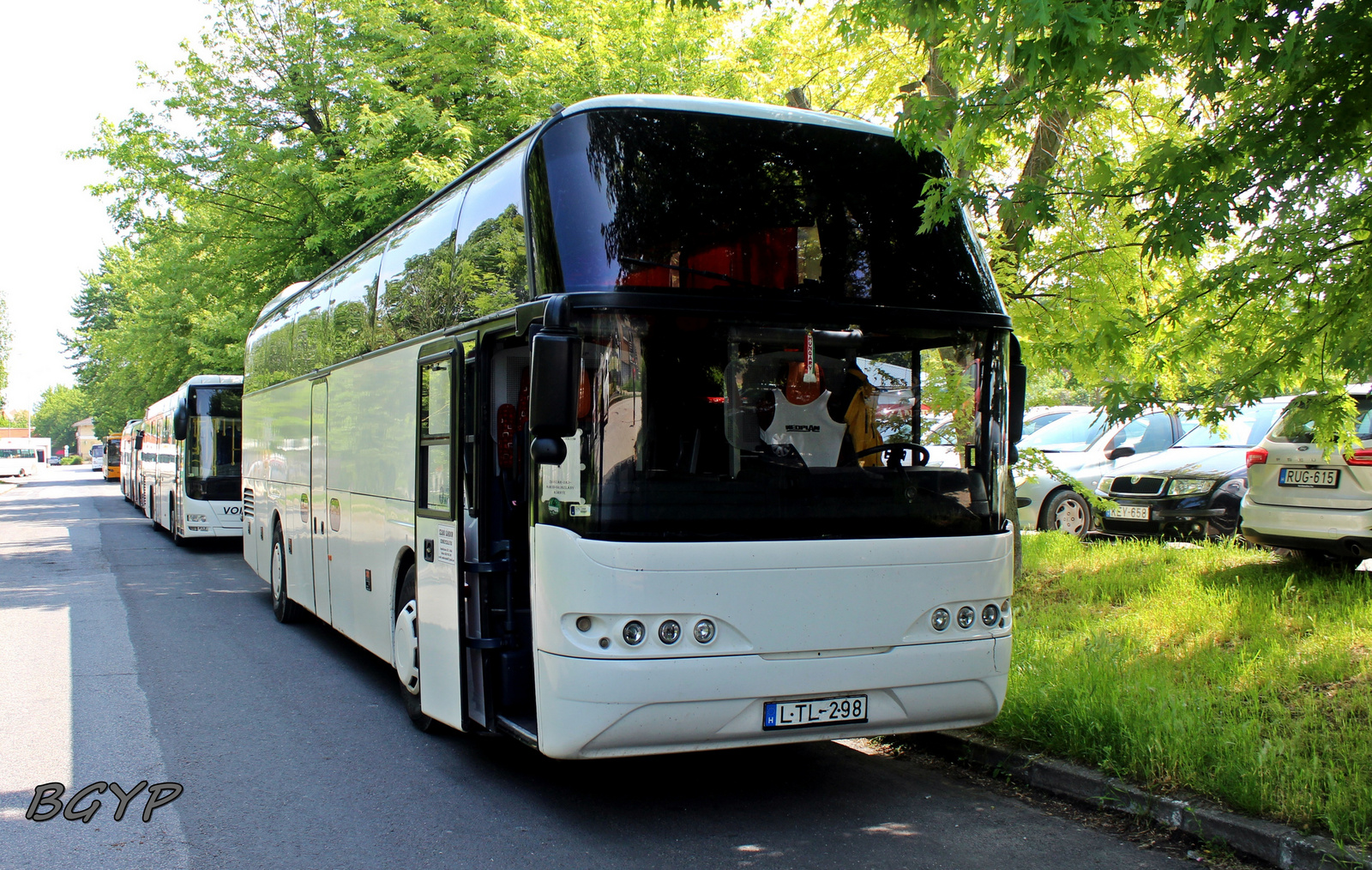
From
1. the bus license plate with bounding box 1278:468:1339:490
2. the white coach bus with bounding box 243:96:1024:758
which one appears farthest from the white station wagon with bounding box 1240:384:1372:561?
the white coach bus with bounding box 243:96:1024:758

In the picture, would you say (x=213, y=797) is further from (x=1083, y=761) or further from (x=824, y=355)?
(x=1083, y=761)

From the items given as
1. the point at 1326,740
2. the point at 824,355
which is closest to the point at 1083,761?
the point at 1326,740

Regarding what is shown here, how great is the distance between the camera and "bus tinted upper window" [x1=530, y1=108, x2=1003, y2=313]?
5066 mm

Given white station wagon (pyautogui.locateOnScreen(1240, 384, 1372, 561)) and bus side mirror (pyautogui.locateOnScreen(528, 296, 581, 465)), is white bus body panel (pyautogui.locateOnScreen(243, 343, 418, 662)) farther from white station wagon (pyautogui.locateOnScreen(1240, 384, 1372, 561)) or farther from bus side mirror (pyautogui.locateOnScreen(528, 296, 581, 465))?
white station wagon (pyautogui.locateOnScreen(1240, 384, 1372, 561))

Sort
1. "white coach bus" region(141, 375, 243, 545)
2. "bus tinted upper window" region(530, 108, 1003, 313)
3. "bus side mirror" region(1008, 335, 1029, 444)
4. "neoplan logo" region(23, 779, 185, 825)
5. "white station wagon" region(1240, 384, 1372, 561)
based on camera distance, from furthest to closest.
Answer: "white coach bus" region(141, 375, 243, 545) < "white station wagon" region(1240, 384, 1372, 561) < "bus side mirror" region(1008, 335, 1029, 444) < "neoplan logo" region(23, 779, 185, 825) < "bus tinted upper window" region(530, 108, 1003, 313)

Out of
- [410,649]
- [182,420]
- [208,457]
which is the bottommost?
[410,649]

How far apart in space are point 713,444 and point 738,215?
1.15 m

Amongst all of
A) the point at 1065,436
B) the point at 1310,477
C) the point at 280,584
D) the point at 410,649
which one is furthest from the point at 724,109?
the point at 1065,436

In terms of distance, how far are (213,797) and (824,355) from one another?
12.6ft

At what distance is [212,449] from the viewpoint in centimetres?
2022

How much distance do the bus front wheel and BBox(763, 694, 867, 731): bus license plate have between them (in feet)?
25.7

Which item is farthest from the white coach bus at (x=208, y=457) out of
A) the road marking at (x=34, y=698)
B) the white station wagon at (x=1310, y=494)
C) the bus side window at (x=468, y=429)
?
the white station wagon at (x=1310, y=494)

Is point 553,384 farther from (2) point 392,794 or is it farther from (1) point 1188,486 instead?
(1) point 1188,486

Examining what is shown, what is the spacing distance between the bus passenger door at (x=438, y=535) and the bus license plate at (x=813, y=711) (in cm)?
189
